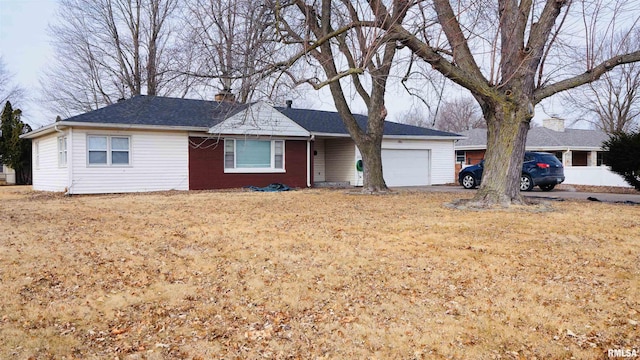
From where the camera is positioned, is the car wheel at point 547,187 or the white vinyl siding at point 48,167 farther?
the car wheel at point 547,187

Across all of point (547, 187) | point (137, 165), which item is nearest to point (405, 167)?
point (547, 187)

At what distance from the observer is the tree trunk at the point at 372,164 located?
14.3 meters

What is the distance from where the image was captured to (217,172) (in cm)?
1722

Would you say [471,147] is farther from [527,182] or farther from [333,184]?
[333,184]

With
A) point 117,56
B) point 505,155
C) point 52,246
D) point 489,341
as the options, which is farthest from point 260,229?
point 117,56

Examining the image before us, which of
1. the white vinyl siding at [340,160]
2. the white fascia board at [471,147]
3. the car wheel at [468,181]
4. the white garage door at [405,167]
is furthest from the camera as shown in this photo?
the white fascia board at [471,147]

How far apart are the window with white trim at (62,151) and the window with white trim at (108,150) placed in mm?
1304

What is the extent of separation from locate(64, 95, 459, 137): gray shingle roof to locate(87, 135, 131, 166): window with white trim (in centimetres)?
69

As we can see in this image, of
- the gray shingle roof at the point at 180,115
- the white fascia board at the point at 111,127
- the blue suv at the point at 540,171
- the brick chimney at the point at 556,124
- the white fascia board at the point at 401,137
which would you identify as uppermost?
the brick chimney at the point at 556,124

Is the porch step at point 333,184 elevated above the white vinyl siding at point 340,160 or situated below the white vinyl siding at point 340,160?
below

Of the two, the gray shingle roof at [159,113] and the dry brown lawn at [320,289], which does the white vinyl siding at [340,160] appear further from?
the dry brown lawn at [320,289]

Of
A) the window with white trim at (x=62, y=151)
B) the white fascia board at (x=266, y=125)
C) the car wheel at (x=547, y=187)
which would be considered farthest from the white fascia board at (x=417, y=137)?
the window with white trim at (x=62, y=151)

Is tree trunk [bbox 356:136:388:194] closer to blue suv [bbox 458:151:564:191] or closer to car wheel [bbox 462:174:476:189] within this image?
blue suv [bbox 458:151:564:191]

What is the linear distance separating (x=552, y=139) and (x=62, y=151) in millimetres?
27941
